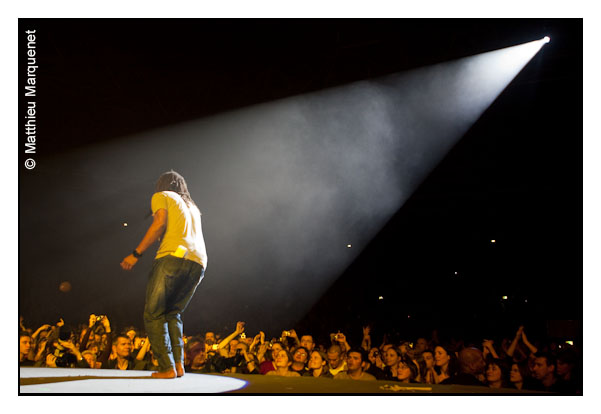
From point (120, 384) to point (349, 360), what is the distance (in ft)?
7.91

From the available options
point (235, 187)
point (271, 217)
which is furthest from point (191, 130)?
point (271, 217)

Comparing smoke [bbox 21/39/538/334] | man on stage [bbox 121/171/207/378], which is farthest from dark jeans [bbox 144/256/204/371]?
smoke [bbox 21/39/538/334]

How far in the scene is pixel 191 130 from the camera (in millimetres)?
6879

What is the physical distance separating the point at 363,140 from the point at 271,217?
2.02m

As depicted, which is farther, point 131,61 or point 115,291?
point 115,291

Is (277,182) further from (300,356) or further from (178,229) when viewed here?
(178,229)

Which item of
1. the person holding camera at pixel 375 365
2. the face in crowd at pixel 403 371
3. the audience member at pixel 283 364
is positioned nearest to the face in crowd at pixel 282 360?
the audience member at pixel 283 364

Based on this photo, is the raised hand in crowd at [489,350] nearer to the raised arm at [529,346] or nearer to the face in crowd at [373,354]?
the raised arm at [529,346]

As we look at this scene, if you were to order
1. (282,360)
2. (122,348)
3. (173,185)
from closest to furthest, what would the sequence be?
(173,185) → (122,348) → (282,360)

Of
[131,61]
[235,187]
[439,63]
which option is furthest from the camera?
[235,187]

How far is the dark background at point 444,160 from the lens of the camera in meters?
5.54

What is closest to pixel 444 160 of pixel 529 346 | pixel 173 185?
pixel 529 346

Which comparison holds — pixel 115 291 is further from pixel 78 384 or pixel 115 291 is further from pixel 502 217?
pixel 502 217

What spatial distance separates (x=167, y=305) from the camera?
3.80 m
